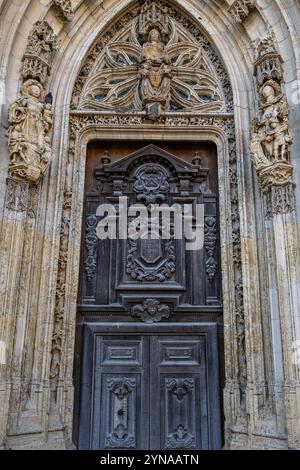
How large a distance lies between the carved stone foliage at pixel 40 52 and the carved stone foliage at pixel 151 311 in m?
3.03

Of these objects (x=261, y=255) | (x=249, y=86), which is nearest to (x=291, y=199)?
(x=261, y=255)

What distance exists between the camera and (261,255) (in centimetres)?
519

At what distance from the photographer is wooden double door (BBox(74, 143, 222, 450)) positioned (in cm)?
505

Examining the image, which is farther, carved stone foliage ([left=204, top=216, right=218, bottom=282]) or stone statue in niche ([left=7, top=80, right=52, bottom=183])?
carved stone foliage ([left=204, top=216, right=218, bottom=282])

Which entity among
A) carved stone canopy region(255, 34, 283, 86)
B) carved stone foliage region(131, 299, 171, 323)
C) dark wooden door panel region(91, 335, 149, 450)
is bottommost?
dark wooden door panel region(91, 335, 149, 450)

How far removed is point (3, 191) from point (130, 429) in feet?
10.0

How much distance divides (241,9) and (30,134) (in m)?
3.21

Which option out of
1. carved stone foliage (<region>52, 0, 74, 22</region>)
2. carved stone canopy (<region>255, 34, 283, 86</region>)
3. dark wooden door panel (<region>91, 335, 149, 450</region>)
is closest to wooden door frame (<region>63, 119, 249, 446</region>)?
dark wooden door panel (<region>91, 335, 149, 450</region>)

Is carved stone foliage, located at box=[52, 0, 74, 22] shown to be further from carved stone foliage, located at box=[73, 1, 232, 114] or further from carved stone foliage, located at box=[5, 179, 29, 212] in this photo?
carved stone foliage, located at box=[5, 179, 29, 212]

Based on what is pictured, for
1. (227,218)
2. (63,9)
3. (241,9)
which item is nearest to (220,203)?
(227,218)

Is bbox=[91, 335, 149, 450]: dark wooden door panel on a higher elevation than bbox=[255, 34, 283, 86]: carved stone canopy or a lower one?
lower

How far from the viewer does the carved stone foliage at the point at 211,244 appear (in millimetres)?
5562

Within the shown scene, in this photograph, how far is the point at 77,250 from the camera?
5438mm

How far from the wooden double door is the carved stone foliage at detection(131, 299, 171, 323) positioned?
12 mm
